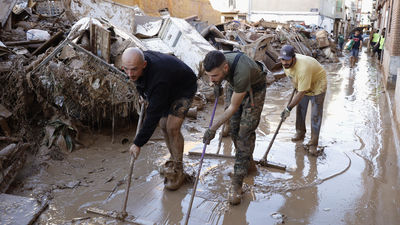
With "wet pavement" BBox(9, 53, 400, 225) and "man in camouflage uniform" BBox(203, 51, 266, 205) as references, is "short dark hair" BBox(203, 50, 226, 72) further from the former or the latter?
"wet pavement" BBox(9, 53, 400, 225)

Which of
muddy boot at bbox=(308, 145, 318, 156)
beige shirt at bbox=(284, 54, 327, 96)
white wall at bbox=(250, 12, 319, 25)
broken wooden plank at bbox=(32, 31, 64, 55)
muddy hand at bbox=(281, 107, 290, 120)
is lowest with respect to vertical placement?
muddy boot at bbox=(308, 145, 318, 156)

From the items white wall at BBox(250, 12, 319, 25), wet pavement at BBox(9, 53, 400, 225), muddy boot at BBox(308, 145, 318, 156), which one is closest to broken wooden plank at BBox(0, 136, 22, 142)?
wet pavement at BBox(9, 53, 400, 225)

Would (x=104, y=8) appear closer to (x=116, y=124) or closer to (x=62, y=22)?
(x=62, y=22)

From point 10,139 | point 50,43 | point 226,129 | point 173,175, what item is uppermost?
point 50,43

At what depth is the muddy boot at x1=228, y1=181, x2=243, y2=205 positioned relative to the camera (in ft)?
11.5

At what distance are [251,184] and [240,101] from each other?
133 cm

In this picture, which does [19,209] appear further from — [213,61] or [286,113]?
[286,113]

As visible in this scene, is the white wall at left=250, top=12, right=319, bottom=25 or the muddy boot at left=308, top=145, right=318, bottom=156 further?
the white wall at left=250, top=12, right=319, bottom=25

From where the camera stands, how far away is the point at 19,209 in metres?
3.29

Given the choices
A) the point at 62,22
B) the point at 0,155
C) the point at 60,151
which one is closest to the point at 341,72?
the point at 62,22

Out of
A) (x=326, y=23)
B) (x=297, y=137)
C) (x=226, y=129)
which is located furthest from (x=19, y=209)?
(x=326, y=23)

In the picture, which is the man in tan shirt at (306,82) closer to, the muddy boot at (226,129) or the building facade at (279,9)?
the muddy boot at (226,129)

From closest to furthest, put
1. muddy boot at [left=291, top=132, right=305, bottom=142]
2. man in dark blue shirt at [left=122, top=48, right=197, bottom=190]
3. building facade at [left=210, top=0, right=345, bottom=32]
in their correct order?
Result: 1. man in dark blue shirt at [left=122, top=48, right=197, bottom=190]
2. muddy boot at [left=291, top=132, right=305, bottom=142]
3. building facade at [left=210, top=0, right=345, bottom=32]

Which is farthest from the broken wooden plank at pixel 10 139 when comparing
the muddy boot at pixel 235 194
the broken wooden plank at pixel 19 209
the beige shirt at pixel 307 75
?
the beige shirt at pixel 307 75
